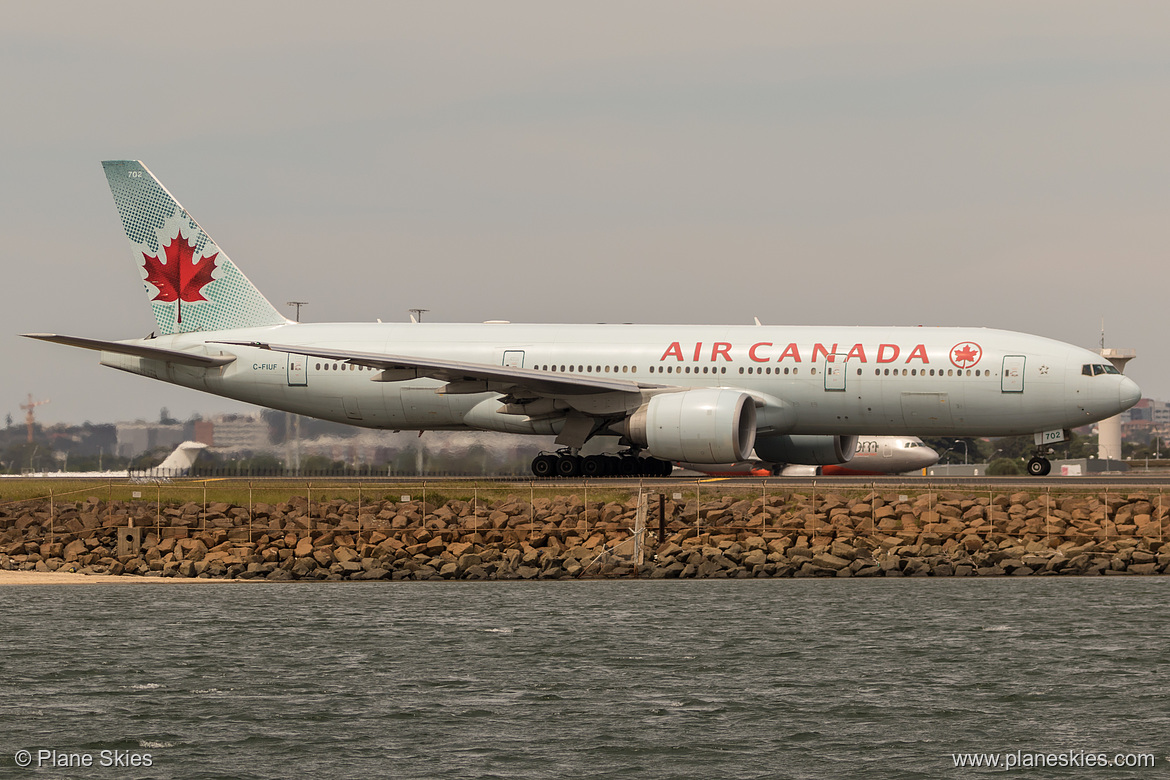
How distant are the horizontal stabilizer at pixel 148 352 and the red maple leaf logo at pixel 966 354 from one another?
19599mm

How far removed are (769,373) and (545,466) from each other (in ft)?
21.1

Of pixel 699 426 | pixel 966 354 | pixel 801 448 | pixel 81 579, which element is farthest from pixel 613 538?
pixel 81 579

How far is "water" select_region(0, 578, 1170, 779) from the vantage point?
17.7 meters

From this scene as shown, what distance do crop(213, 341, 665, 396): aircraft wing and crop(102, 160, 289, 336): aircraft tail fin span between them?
6.43 meters

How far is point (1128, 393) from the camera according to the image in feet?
118

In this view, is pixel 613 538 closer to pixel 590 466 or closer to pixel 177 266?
pixel 590 466

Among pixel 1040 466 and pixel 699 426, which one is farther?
pixel 1040 466

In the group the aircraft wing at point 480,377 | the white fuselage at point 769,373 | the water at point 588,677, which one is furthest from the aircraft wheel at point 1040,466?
the aircraft wing at point 480,377

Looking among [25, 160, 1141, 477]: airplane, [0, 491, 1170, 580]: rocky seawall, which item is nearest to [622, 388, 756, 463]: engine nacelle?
[25, 160, 1141, 477]: airplane

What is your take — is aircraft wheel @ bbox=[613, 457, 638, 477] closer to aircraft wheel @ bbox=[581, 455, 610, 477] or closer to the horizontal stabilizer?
aircraft wheel @ bbox=[581, 455, 610, 477]

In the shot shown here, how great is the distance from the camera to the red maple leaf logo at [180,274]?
1692 inches

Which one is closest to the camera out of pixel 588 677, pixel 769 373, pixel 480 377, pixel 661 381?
pixel 588 677

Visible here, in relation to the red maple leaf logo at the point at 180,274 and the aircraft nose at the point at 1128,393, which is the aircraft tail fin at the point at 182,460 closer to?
the red maple leaf logo at the point at 180,274

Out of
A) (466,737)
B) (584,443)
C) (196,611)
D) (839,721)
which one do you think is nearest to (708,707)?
(839,721)
